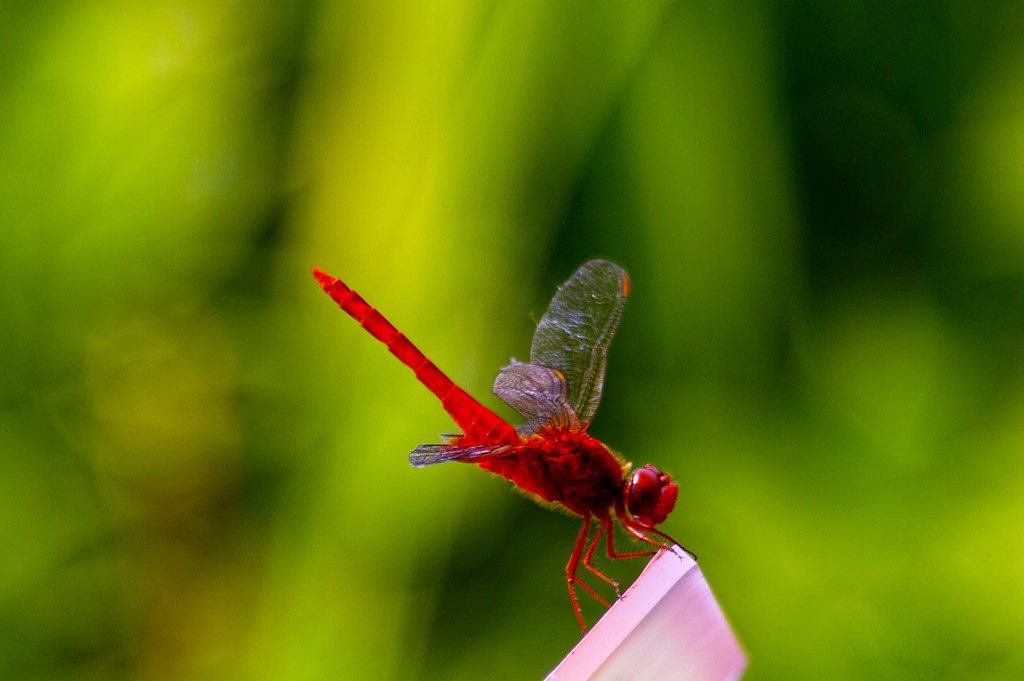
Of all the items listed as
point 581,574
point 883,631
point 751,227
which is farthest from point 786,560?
point 751,227


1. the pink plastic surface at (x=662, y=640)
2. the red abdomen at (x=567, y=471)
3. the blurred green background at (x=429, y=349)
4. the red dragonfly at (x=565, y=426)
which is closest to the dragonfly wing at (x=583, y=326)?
the red dragonfly at (x=565, y=426)

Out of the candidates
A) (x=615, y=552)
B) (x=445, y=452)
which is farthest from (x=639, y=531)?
(x=445, y=452)

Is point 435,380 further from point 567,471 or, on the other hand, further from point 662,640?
point 662,640

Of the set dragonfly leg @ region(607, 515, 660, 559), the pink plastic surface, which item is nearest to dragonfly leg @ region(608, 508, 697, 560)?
dragonfly leg @ region(607, 515, 660, 559)

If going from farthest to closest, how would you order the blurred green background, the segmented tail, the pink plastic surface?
the blurred green background < the segmented tail < the pink plastic surface

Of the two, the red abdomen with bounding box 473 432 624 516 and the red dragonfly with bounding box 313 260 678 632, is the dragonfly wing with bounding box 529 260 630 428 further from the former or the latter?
the red abdomen with bounding box 473 432 624 516

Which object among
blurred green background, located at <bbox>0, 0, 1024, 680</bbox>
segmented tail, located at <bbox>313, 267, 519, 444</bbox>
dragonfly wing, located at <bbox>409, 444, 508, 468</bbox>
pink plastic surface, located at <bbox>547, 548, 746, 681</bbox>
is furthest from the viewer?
blurred green background, located at <bbox>0, 0, 1024, 680</bbox>

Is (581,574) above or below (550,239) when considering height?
below

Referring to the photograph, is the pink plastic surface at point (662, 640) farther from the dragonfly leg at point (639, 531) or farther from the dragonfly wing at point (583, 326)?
the dragonfly wing at point (583, 326)

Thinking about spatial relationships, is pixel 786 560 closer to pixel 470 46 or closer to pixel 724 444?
pixel 724 444
